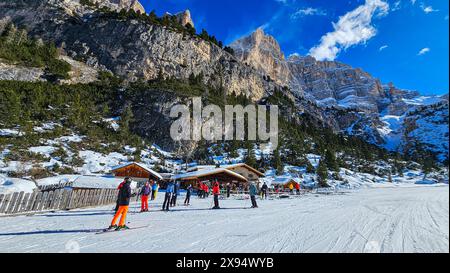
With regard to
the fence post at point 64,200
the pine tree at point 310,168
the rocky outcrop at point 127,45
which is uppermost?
the rocky outcrop at point 127,45

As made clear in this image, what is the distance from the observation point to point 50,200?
49.3ft

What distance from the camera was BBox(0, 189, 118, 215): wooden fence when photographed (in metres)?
12.8

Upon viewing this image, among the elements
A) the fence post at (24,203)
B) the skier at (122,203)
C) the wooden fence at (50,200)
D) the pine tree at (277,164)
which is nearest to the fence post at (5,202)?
the wooden fence at (50,200)

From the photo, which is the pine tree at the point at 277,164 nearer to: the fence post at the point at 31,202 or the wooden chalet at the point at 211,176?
the wooden chalet at the point at 211,176

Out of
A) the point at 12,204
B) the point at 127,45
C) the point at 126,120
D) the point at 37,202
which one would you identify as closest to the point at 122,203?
the point at 12,204

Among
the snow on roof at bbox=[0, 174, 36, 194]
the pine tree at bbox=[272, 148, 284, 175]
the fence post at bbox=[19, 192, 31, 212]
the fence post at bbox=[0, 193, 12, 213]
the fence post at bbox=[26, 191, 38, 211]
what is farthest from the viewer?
the pine tree at bbox=[272, 148, 284, 175]

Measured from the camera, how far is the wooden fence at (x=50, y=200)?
12781 millimetres

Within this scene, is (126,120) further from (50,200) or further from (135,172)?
(50,200)

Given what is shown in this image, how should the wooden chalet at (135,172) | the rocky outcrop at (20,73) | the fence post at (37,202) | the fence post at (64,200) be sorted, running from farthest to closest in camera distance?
the rocky outcrop at (20,73) < the wooden chalet at (135,172) < the fence post at (64,200) < the fence post at (37,202)

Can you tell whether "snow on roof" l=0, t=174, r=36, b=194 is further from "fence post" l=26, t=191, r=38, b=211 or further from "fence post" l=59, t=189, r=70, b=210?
"fence post" l=26, t=191, r=38, b=211

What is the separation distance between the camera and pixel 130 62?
88.6 m

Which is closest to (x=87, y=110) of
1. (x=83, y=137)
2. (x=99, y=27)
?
(x=83, y=137)

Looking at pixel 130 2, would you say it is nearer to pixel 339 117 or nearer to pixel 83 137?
pixel 83 137

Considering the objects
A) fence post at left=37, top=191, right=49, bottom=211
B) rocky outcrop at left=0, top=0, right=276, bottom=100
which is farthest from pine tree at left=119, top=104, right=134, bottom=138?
fence post at left=37, top=191, right=49, bottom=211
